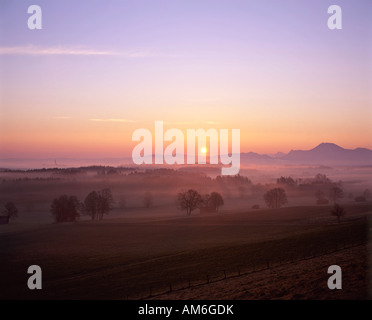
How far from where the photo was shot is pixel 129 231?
270 feet

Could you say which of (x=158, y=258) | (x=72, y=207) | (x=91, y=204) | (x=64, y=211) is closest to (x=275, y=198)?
(x=91, y=204)

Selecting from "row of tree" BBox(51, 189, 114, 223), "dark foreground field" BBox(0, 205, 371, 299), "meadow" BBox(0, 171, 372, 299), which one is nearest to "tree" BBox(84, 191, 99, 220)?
"row of tree" BBox(51, 189, 114, 223)

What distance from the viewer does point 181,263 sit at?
45688 millimetres

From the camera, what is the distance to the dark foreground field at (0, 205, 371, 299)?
31433mm

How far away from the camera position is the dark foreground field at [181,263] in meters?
31.4

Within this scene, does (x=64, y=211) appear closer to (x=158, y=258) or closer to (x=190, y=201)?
(x=190, y=201)

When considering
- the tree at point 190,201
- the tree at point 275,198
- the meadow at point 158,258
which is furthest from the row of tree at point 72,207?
the tree at point 275,198

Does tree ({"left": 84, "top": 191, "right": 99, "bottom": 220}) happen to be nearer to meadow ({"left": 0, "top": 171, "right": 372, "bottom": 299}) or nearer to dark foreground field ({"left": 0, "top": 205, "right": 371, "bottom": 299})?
meadow ({"left": 0, "top": 171, "right": 372, "bottom": 299})

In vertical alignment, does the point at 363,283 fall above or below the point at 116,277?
above

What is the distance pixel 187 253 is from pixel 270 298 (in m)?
24.9

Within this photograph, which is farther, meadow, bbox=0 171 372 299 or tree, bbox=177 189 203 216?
tree, bbox=177 189 203 216
